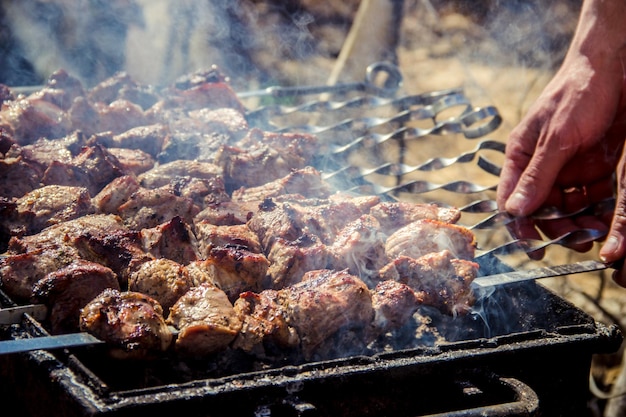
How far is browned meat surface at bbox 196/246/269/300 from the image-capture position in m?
2.55

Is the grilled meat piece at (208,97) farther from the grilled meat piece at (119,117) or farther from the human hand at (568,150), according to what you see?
the human hand at (568,150)

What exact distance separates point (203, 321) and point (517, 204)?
186cm

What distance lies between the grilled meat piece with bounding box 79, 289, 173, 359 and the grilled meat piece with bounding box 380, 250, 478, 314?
99 centimetres

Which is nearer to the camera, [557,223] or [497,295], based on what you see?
[497,295]

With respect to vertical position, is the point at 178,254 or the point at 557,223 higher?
the point at 178,254

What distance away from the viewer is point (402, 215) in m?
3.12

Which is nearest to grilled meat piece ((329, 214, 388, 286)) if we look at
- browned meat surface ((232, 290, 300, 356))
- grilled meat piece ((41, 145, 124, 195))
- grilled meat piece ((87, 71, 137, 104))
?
browned meat surface ((232, 290, 300, 356))

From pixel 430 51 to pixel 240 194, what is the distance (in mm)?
6709

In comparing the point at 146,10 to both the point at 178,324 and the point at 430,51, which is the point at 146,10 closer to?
the point at 430,51

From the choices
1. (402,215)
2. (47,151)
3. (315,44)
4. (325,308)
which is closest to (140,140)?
(47,151)

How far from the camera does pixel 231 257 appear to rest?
2553 mm

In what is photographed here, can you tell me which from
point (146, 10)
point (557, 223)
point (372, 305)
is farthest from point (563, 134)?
point (146, 10)

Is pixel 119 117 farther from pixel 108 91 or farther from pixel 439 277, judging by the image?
pixel 439 277

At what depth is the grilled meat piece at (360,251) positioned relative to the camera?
2740mm
